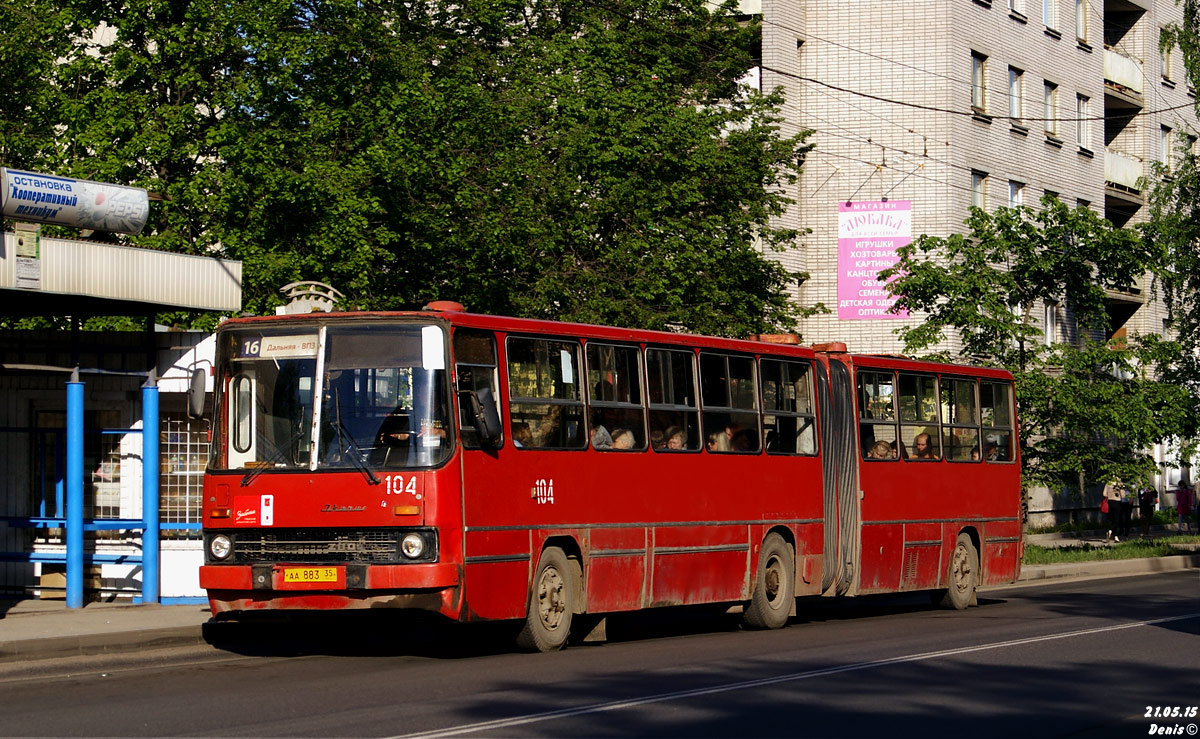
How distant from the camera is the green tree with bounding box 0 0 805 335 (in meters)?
26.1

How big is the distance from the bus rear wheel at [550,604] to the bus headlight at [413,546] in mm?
1552

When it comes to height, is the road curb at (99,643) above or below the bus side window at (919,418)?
below

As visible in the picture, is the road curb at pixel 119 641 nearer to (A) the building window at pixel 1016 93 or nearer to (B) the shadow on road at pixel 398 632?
(B) the shadow on road at pixel 398 632

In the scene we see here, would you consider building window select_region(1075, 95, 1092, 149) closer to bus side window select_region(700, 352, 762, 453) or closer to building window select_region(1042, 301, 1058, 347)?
building window select_region(1042, 301, 1058, 347)

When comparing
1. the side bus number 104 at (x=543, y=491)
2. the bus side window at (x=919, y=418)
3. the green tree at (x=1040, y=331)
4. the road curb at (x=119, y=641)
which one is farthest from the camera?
the green tree at (x=1040, y=331)

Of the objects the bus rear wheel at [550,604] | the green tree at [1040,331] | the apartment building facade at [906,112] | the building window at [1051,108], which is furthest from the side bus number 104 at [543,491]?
the building window at [1051,108]

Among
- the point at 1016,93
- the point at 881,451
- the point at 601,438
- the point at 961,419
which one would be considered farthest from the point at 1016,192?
the point at 601,438

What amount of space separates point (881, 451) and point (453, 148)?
41.8ft

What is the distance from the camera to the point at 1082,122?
5062cm

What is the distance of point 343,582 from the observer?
13.8 meters

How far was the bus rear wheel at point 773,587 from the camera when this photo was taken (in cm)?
1850

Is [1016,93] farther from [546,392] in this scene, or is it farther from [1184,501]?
[546,392]

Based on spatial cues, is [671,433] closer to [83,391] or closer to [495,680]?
[495,680]

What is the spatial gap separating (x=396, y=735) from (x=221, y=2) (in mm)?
19283
